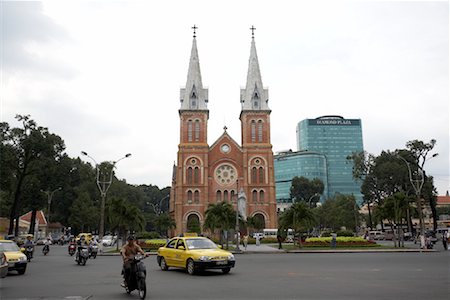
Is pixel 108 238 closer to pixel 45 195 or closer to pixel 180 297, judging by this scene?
pixel 45 195

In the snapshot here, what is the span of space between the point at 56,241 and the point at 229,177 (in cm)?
2651

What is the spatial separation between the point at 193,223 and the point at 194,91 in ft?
70.9

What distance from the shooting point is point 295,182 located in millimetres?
106938

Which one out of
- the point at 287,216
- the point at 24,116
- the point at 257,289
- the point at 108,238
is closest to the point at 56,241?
the point at 108,238

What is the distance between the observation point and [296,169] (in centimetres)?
14712

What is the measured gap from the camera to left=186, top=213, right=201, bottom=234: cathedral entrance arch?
57909mm

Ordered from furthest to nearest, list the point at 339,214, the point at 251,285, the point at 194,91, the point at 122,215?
the point at 339,214 < the point at 194,91 < the point at 122,215 < the point at 251,285

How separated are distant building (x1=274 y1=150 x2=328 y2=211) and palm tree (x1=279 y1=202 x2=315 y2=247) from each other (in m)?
102

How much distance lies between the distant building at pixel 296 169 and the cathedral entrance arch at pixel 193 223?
77.6 m

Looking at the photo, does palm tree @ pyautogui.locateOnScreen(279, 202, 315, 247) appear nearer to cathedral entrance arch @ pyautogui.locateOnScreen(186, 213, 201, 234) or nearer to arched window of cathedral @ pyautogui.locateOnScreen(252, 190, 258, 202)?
cathedral entrance arch @ pyautogui.locateOnScreen(186, 213, 201, 234)

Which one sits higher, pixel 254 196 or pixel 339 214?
pixel 254 196

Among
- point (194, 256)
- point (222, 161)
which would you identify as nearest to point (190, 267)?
point (194, 256)

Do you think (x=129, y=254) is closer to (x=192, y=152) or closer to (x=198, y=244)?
(x=198, y=244)

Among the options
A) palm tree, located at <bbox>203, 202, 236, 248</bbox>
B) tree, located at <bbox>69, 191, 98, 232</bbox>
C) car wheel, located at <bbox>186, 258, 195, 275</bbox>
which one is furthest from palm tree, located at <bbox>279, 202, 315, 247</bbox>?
tree, located at <bbox>69, 191, 98, 232</bbox>
